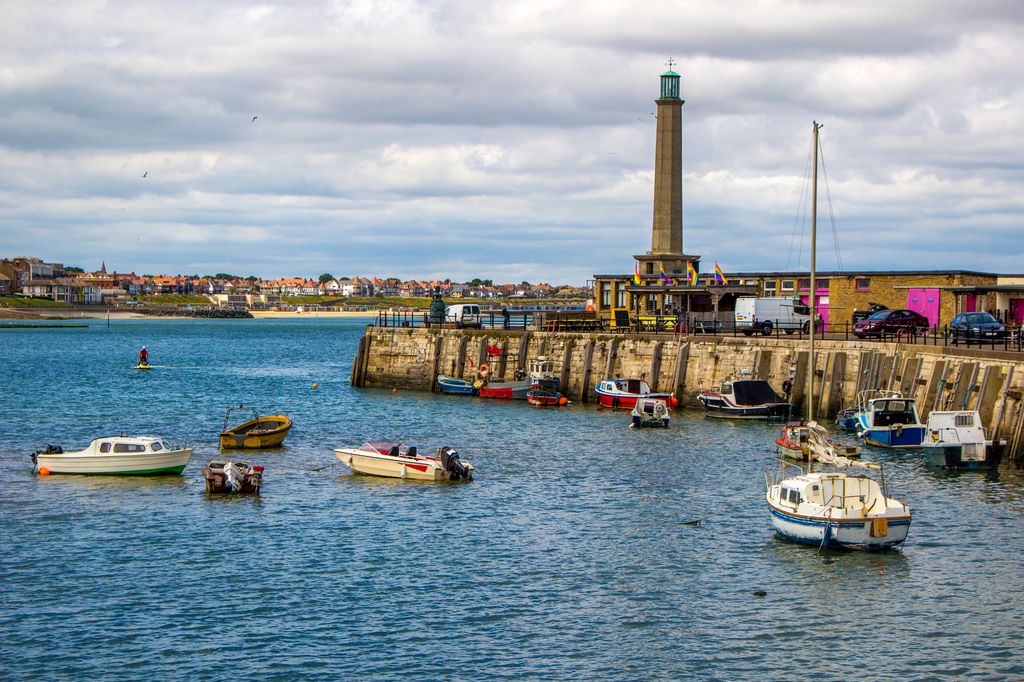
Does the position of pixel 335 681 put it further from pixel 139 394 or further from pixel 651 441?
pixel 139 394

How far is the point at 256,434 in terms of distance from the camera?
49.3m

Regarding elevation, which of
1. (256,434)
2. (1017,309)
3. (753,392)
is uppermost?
(1017,309)

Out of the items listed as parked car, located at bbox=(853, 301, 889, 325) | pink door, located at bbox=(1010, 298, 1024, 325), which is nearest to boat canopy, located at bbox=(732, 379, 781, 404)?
parked car, located at bbox=(853, 301, 889, 325)

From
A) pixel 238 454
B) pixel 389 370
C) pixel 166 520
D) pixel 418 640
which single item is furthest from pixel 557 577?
pixel 389 370

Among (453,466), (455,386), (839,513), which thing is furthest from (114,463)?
(455,386)

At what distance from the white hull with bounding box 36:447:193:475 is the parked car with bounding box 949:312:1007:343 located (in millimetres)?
34855

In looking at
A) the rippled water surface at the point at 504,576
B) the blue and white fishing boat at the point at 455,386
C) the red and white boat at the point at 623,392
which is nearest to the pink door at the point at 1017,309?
the red and white boat at the point at 623,392

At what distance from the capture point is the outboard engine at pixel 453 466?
4146 centimetres

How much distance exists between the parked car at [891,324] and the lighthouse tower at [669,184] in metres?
23.8

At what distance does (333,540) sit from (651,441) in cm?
2145

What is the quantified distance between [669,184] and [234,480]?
2153 inches

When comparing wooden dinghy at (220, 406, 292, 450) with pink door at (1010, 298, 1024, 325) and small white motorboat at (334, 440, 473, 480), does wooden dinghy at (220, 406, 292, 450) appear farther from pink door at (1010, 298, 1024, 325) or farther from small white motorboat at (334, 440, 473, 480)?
pink door at (1010, 298, 1024, 325)

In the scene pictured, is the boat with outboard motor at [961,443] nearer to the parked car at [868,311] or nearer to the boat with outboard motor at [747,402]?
the boat with outboard motor at [747,402]

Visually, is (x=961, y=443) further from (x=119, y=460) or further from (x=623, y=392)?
(x=119, y=460)
